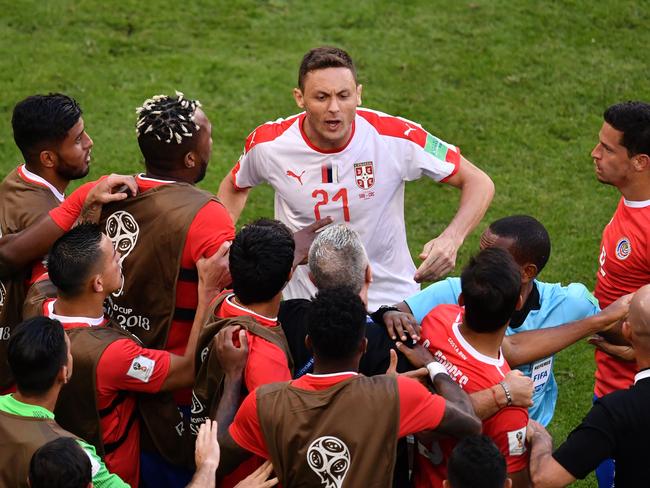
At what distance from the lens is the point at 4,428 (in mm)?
4219

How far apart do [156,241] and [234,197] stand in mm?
1537

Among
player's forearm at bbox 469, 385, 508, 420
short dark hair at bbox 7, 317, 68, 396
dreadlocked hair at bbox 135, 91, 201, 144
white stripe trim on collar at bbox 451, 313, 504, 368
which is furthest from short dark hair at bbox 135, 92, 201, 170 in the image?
player's forearm at bbox 469, 385, 508, 420

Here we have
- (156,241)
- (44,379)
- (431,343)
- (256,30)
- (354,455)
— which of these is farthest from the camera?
(256,30)

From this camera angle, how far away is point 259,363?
14.7 feet

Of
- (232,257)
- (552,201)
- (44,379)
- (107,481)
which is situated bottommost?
(552,201)

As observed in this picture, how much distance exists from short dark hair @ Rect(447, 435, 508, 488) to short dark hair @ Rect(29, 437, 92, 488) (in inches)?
54.1

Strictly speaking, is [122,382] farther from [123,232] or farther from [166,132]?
[166,132]

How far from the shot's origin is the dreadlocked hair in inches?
210

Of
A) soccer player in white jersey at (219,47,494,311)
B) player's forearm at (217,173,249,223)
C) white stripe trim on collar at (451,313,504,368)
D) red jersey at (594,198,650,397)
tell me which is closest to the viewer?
white stripe trim on collar at (451,313,504,368)

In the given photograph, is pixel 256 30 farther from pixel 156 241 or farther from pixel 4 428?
pixel 4 428

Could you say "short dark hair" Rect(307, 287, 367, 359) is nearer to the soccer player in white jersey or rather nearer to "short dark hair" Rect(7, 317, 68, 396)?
"short dark hair" Rect(7, 317, 68, 396)

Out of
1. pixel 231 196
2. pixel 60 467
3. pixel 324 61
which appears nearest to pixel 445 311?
pixel 60 467

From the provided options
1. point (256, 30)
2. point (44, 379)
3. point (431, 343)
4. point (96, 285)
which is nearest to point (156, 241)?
point (96, 285)

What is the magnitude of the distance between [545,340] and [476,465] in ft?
3.96
